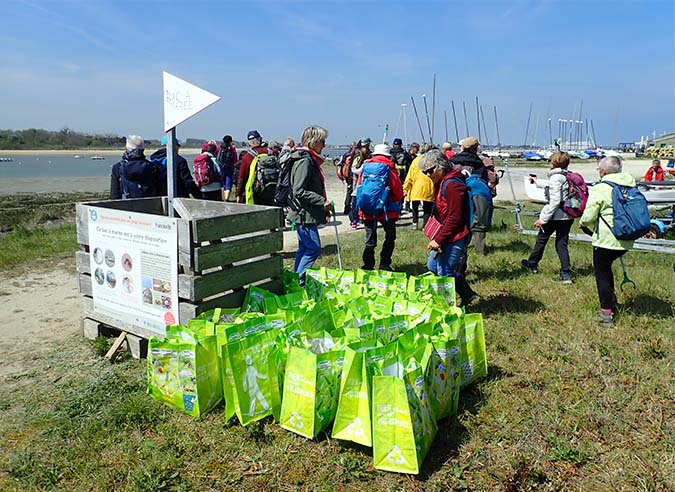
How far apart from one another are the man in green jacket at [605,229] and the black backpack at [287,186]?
298cm

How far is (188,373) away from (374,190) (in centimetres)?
374

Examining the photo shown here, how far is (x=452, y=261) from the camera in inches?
205

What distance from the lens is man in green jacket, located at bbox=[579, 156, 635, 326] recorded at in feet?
16.1

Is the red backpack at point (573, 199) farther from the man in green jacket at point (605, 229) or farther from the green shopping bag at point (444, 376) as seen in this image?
the green shopping bag at point (444, 376)

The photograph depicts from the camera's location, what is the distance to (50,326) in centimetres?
544

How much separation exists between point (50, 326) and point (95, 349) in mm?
1166

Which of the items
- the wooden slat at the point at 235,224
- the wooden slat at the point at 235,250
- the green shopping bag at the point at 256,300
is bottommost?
the green shopping bag at the point at 256,300

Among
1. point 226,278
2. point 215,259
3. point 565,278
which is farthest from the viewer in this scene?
point 565,278

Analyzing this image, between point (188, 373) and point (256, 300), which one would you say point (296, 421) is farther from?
point (256, 300)

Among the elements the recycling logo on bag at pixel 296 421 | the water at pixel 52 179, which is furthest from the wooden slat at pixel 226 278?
the water at pixel 52 179

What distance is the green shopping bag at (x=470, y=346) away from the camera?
3799mm

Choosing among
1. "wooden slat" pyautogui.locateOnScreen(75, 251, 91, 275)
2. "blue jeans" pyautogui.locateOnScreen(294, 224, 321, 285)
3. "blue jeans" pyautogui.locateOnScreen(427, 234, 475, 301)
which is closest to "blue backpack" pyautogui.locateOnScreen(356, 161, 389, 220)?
"blue jeans" pyautogui.locateOnScreen(294, 224, 321, 285)

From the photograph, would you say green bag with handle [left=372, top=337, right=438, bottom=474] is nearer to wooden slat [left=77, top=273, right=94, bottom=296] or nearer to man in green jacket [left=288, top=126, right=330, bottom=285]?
man in green jacket [left=288, top=126, right=330, bottom=285]

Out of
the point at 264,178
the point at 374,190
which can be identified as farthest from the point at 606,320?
the point at 264,178
